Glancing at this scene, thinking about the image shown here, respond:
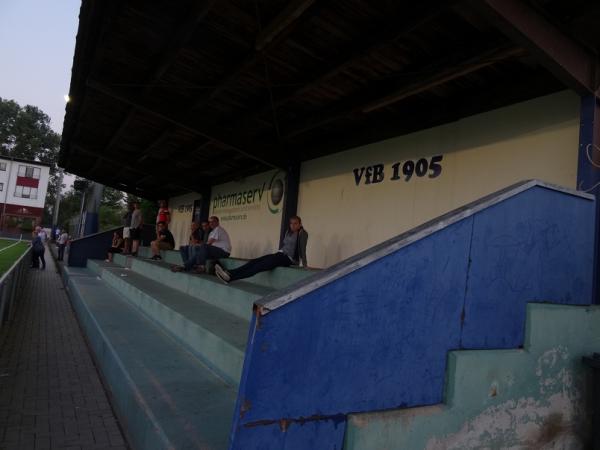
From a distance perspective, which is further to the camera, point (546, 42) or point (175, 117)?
point (175, 117)

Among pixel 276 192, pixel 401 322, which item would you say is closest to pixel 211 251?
pixel 276 192

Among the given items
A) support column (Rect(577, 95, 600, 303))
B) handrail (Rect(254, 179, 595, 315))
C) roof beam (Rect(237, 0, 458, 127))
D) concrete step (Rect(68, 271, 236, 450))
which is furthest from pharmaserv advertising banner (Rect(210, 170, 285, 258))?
handrail (Rect(254, 179, 595, 315))

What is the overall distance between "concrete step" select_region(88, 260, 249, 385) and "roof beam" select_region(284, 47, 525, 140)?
344 centimetres

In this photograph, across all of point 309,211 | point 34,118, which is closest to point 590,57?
point 309,211

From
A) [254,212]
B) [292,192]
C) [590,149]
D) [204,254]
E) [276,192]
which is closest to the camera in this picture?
[590,149]

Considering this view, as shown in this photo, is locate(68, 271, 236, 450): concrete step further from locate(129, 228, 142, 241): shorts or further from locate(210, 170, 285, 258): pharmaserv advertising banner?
locate(129, 228, 142, 241): shorts

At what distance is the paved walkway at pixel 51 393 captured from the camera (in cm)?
305

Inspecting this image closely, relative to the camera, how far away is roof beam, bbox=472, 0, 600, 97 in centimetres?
335

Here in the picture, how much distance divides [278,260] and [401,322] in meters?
3.74

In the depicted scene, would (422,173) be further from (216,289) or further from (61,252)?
(61,252)

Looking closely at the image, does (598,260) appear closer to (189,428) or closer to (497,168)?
(497,168)

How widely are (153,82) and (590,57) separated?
5934 millimetres

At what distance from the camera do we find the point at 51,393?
3930 millimetres

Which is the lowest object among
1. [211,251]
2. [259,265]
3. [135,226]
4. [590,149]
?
[259,265]
